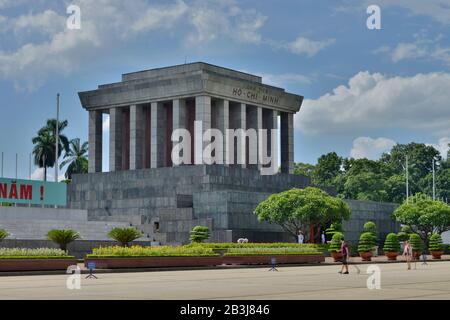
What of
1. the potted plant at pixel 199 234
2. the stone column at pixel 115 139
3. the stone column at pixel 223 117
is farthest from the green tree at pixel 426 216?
the stone column at pixel 115 139

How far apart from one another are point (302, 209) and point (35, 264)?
90.1ft

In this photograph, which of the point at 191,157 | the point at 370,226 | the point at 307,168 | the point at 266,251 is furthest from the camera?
the point at 307,168

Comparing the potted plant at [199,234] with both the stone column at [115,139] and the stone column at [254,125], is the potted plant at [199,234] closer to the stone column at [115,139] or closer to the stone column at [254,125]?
the stone column at [254,125]

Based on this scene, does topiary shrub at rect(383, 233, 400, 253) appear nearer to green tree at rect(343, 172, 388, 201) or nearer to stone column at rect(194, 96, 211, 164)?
stone column at rect(194, 96, 211, 164)

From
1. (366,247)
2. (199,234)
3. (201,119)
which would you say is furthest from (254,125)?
(366,247)

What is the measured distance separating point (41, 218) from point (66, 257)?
2371 cm

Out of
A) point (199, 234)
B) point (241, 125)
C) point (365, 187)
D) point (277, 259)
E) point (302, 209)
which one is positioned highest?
point (241, 125)

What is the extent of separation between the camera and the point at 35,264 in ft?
124

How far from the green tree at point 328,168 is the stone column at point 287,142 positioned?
179 ft

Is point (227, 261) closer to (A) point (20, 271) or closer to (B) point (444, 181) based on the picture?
(A) point (20, 271)

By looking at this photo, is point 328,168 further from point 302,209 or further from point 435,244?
point 302,209

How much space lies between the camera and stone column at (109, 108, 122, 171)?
276ft

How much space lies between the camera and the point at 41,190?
62.6m
